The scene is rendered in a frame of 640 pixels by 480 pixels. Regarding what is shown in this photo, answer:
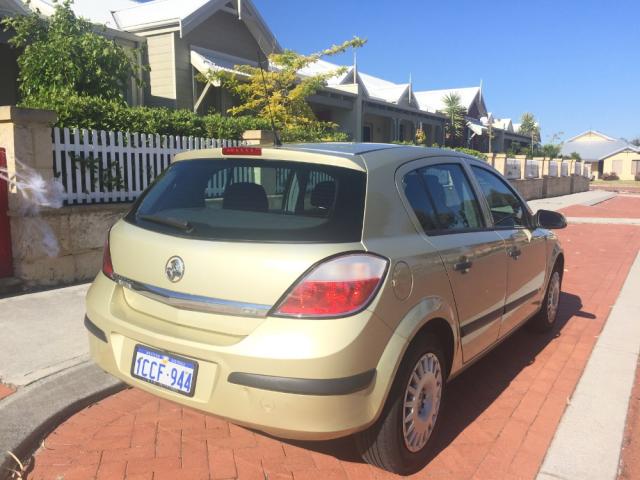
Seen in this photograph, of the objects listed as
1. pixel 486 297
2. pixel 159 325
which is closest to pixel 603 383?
pixel 486 297

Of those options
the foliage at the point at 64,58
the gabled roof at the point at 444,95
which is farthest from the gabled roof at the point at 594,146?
the foliage at the point at 64,58

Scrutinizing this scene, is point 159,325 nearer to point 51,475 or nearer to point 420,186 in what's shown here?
point 51,475

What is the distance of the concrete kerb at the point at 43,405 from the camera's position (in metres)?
2.80

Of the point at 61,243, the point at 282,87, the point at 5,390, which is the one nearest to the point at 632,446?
the point at 5,390

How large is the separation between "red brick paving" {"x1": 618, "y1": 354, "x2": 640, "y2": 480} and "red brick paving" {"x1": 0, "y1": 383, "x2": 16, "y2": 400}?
11.5ft

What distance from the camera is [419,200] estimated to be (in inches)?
116

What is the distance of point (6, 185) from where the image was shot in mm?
5488

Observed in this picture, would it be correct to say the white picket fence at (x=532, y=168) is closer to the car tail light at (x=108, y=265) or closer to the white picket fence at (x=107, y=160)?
the white picket fence at (x=107, y=160)

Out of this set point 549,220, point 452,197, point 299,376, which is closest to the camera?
point 299,376

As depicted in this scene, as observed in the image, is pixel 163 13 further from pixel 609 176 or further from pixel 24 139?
pixel 609 176

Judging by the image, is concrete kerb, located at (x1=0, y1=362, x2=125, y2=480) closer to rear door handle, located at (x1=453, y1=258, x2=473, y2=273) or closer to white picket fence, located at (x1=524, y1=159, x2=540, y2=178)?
rear door handle, located at (x1=453, y1=258, x2=473, y2=273)

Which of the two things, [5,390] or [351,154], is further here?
[5,390]

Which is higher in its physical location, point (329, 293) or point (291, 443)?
point (329, 293)

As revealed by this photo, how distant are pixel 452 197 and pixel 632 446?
174 centimetres
